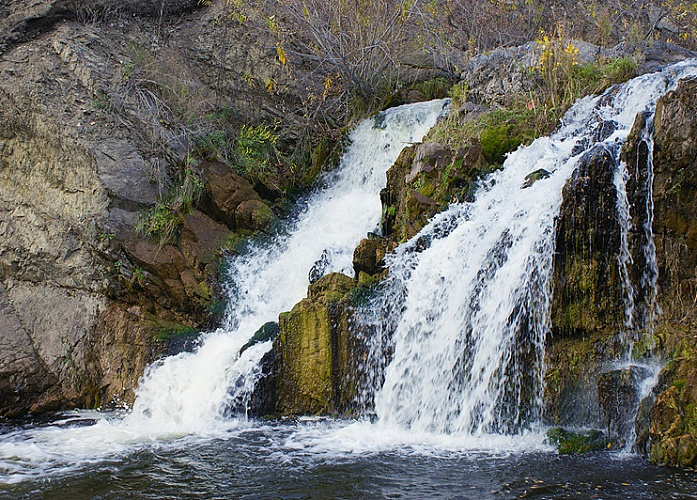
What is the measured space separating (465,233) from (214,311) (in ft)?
12.8

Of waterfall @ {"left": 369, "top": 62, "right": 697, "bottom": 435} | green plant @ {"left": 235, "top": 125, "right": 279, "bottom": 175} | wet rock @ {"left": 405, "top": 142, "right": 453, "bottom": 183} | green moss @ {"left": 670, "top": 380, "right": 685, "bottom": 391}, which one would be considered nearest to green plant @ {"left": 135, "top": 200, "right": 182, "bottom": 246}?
green plant @ {"left": 235, "top": 125, "right": 279, "bottom": 175}

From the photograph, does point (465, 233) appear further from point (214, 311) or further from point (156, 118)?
point (156, 118)

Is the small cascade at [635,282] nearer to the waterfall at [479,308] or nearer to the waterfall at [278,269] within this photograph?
the waterfall at [479,308]

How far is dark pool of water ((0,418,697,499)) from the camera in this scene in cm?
465

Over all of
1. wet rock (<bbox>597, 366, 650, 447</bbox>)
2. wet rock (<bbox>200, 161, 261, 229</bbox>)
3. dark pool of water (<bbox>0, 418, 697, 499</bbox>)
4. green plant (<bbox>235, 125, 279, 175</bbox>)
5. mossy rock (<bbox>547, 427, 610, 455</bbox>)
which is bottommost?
dark pool of water (<bbox>0, 418, 697, 499</bbox>)

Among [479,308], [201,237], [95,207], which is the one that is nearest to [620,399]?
[479,308]

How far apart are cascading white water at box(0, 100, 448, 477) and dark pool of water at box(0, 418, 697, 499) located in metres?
0.75

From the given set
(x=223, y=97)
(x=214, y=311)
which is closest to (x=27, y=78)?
(x=223, y=97)

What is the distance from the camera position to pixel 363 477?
5.16 m

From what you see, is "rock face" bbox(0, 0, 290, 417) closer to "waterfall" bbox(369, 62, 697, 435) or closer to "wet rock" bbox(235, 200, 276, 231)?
→ "wet rock" bbox(235, 200, 276, 231)

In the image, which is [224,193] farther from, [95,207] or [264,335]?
[264,335]

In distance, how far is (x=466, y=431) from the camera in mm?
6426

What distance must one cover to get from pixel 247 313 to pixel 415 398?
3507 millimetres

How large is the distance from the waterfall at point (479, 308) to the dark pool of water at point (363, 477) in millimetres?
960
